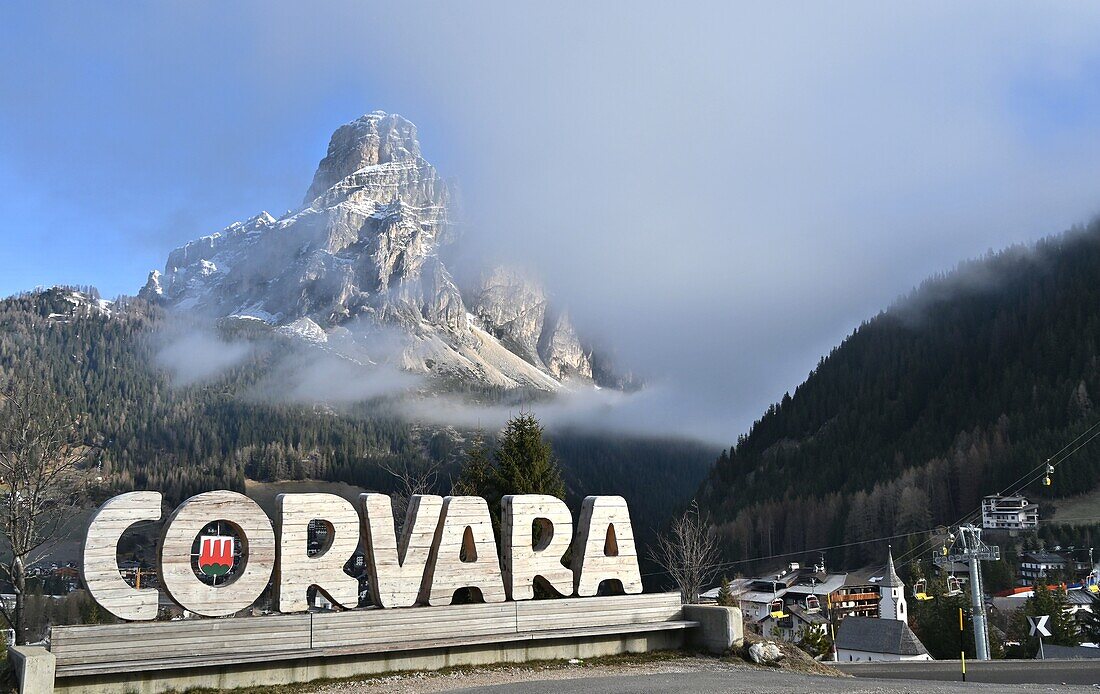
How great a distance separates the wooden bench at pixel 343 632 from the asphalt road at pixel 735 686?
7.20ft

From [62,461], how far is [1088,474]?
15220 centimetres

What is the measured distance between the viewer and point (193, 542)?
58.9 ft

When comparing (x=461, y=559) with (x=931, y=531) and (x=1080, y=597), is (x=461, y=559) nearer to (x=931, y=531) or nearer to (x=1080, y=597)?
(x=1080, y=597)

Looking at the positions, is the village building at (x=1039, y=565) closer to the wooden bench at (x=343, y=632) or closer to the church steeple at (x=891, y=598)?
the church steeple at (x=891, y=598)

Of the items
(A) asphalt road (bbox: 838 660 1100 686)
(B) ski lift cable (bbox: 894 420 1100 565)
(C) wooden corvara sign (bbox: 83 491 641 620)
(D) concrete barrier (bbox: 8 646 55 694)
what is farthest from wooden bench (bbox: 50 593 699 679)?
(B) ski lift cable (bbox: 894 420 1100 565)

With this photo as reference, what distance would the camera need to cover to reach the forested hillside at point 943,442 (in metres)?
147

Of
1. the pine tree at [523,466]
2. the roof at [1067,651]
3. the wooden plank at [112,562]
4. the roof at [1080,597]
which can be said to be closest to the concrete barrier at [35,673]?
the wooden plank at [112,562]

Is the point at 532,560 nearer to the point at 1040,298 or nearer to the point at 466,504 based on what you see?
the point at 466,504

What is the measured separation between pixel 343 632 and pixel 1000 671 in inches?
918

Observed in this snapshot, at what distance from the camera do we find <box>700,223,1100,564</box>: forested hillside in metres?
147

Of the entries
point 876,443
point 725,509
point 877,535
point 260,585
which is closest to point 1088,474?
point 877,535

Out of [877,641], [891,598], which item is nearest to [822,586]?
[891,598]

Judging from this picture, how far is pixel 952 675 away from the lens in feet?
96.4

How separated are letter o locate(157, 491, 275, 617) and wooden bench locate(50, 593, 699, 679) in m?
0.48
